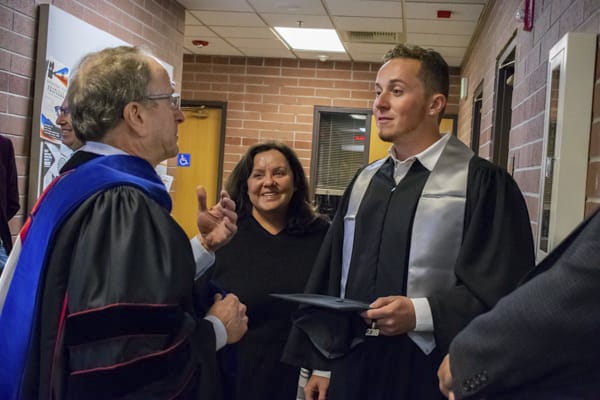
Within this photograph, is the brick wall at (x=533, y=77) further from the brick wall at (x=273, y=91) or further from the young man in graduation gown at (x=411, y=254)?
the brick wall at (x=273, y=91)

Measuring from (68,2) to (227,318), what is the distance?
2.76 m

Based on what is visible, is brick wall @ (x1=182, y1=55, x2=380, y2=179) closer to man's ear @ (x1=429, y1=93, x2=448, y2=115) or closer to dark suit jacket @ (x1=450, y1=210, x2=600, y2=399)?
man's ear @ (x1=429, y1=93, x2=448, y2=115)

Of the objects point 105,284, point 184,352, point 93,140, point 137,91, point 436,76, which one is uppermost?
point 436,76

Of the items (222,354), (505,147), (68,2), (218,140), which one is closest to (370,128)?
(218,140)

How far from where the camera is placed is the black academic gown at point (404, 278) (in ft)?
5.40

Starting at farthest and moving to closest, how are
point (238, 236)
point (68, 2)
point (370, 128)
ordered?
point (370, 128), point (68, 2), point (238, 236)

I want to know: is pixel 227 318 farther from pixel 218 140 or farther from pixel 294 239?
pixel 218 140

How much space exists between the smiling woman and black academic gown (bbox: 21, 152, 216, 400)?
901 millimetres

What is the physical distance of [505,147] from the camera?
12.3 feet

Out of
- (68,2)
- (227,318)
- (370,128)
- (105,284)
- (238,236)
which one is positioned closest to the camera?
(105,284)

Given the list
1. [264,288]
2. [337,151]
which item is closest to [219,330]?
[264,288]

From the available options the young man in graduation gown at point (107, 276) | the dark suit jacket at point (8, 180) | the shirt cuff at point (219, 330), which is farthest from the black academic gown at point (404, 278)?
the dark suit jacket at point (8, 180)

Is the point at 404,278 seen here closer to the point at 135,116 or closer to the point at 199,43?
the point at 135,116

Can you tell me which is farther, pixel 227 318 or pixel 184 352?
pixel 227 318
